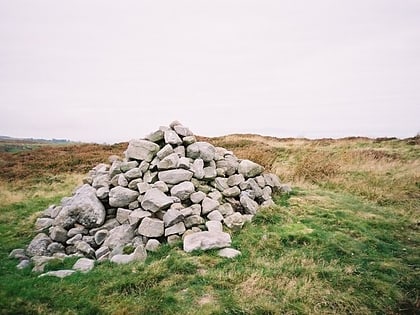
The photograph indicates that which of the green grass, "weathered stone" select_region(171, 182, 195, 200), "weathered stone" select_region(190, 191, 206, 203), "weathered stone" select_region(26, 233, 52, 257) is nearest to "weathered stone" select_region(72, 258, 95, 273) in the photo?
the green grass

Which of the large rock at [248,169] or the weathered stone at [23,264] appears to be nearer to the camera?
the weathered stone at [23,264]

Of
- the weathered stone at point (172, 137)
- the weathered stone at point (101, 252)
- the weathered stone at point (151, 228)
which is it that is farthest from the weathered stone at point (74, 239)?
the weathered stone at point (172, 137)

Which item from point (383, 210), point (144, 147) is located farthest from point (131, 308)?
point (383, 210)

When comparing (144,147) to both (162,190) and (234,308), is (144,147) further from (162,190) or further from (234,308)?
(234,308)

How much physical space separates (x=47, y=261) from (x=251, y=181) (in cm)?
713

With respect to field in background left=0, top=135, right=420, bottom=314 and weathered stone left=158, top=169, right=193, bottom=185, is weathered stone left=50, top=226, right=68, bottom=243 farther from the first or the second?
weathered stone left=158, top=169, right=193, bottom=185

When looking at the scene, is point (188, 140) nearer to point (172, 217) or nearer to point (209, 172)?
point (209, 172)

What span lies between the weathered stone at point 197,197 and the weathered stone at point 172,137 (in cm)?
242

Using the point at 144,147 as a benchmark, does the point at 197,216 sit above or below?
below

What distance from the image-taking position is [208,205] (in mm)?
9961

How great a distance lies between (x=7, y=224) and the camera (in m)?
12.4

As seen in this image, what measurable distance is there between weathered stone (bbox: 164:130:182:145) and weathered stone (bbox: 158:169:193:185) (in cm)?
146

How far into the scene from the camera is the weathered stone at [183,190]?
9992 millimetres

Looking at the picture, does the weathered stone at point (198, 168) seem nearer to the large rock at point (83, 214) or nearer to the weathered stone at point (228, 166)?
the weathered stone at point (228, 166)
